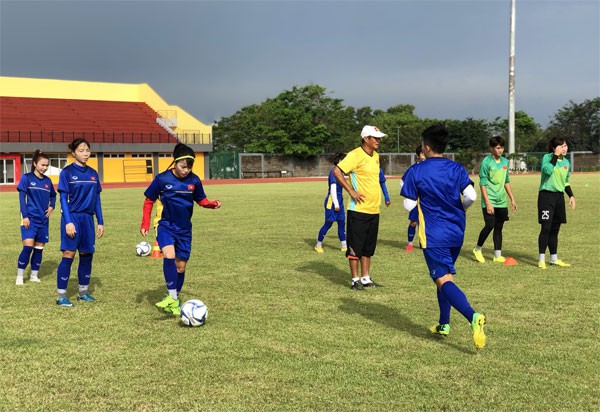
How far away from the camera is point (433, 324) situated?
19.0 ft

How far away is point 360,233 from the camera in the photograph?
7504 millimetres

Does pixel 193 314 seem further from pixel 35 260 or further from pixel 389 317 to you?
pixel 35 260

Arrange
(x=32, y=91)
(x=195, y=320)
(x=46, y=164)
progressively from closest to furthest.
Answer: (x=195, y=320) < (x=46, y=164) < (x=32, y=91)

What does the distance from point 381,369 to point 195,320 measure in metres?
2.11

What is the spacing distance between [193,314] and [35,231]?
142 inches

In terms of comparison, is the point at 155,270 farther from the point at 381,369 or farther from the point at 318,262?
the point at 381,369

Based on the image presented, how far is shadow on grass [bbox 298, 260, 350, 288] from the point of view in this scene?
8.19 metres

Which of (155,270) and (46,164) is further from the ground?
(46,164)

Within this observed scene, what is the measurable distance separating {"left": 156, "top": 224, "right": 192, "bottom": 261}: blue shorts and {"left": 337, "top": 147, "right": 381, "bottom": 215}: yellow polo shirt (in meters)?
2.31

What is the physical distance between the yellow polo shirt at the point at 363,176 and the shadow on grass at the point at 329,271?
1139 millimetres

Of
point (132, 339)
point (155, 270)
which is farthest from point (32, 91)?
point (132, 339)

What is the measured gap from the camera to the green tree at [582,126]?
74.9 m

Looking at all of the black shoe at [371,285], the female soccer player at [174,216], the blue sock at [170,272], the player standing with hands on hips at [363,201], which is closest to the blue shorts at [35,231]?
the female soccer player at [174,216]

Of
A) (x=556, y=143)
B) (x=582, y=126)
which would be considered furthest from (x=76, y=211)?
(x=582, y=126)
